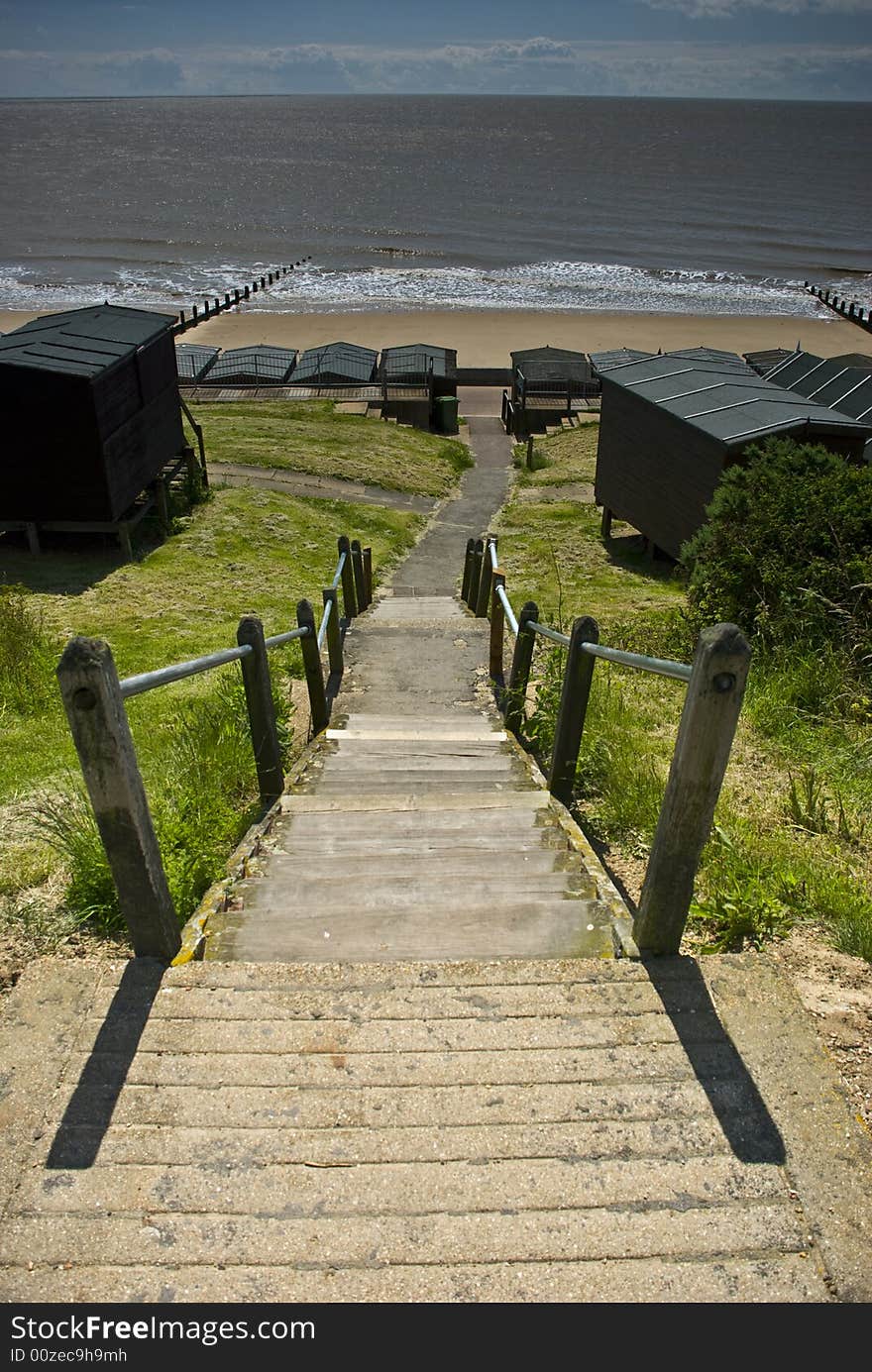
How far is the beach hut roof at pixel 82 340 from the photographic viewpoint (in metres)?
15.5

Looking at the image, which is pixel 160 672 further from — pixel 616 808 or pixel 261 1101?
pixel 616 808

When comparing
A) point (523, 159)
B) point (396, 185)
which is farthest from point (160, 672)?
point (523, 159)

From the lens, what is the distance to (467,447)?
30797 millimetres

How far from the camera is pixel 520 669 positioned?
25.4 feet

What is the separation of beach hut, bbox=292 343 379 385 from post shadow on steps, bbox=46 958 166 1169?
32808mm

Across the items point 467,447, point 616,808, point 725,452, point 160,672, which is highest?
point 160,672

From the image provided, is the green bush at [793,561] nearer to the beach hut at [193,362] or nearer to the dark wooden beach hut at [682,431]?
the dark wooden beach hut at [682,431]

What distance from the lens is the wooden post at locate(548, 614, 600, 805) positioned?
5020 millimetres

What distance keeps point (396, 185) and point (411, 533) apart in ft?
338

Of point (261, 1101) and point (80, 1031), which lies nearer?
point (261, 1101)

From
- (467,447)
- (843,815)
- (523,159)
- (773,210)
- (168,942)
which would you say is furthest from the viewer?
(523,159)

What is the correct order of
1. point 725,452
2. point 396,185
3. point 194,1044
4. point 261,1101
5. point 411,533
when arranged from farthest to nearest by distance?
point 396,185
point 411,533
point 725,452
point 194,1044
point 261,1101

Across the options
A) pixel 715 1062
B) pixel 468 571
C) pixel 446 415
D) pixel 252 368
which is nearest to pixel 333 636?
pixel 468 571

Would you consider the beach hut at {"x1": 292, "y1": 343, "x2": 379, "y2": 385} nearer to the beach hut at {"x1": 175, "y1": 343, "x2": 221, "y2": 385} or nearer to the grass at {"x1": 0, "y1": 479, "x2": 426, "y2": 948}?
the beach hut at {"x1": 175, "y1": 343, "x2": 221, "y2": 385}
